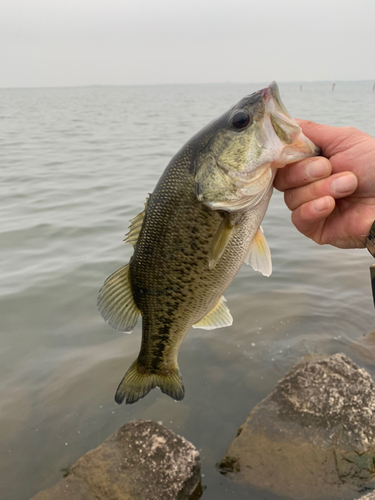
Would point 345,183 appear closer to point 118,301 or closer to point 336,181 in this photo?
point 336,181

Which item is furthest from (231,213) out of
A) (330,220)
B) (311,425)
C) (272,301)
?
(272,301)

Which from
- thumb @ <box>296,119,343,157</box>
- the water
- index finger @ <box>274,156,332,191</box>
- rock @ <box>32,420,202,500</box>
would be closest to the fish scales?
index finger @ <box>274,156,332,191</box>

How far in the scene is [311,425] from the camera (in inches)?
134

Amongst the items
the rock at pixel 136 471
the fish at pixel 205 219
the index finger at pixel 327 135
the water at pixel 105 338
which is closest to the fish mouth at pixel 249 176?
the fish at pixel 205 219

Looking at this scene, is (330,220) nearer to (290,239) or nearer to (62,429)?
(62,429)

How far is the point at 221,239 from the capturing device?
7.18 ft

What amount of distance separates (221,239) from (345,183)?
0.88 meters

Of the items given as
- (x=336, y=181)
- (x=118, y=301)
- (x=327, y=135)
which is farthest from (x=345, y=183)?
(x=118, y=301)

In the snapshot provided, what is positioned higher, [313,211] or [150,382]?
[313,211]

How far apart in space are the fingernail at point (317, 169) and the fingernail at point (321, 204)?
14 cm

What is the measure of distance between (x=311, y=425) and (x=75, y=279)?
15.9 ft

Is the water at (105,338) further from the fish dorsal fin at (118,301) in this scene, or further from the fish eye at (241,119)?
the fish eye at (241,119)

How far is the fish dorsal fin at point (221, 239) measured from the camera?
7.14 ft

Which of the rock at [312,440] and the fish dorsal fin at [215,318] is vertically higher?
the fish dorsal fin at [215,318]
